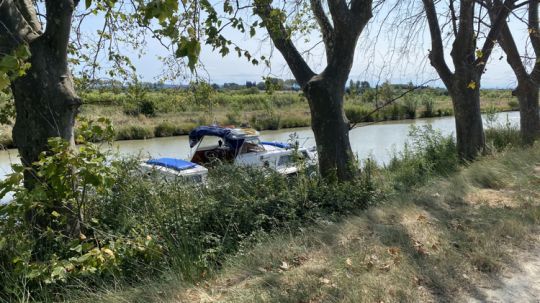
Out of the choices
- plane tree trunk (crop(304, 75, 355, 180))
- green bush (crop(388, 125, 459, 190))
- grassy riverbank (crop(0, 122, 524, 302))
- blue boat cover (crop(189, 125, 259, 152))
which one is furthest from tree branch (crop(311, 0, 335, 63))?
blue boat cover (crop(189, 125, 259, 152))

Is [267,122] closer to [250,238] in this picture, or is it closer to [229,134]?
[229,134]

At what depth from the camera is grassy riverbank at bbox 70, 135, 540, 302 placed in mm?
3582

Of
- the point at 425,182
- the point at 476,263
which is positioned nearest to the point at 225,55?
the point at 476,263

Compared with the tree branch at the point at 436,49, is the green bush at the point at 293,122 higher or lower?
lower

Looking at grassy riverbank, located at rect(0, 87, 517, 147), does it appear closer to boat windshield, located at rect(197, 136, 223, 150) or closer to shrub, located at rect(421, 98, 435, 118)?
shrub, located at rect(421, 98, 435, 118)

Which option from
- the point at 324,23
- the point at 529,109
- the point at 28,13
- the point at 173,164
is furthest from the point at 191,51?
the point at 529,109

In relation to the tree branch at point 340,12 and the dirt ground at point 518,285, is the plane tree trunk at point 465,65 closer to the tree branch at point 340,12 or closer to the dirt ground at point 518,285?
the tree branch at point 340,12

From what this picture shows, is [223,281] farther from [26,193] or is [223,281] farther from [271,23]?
[271,23]

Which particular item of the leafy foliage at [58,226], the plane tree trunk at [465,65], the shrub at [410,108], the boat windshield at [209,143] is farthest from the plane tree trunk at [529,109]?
the shrub at [410,108]

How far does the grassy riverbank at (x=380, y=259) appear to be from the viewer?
3582 mm

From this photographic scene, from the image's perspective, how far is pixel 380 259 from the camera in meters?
4.14

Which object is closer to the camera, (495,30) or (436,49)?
(495,30)

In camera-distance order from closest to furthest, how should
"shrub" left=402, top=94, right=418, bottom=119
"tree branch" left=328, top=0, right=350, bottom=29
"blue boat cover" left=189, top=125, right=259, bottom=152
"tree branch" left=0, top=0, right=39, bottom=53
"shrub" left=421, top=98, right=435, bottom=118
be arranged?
"tree branch" left=0, top=0, right=39, bottom=53 < "tree branch" left=328, top=0, right=350, bottom=29 < "blue boat cover" left=189, top=125, right=259, bottom=152 < "shrub" left=402, top=94, right=418, bottom=119 < "shrub" left=421, top=98, right=435, bottom=118

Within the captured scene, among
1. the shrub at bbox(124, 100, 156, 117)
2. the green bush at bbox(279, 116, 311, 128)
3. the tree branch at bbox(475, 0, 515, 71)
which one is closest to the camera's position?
the shrub at bbox(124, 100, 156, 117)
